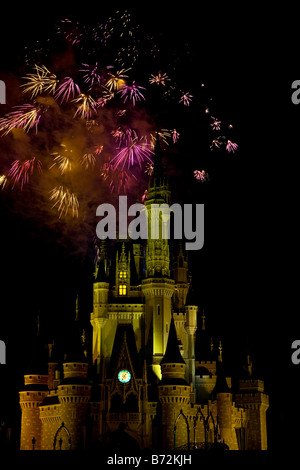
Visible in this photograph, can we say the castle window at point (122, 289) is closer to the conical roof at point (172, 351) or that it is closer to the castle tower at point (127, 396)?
the castle tower at point (127, 396)

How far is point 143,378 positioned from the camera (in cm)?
9256

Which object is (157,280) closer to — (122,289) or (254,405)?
(122,289)

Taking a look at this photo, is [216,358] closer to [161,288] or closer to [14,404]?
[161,288]

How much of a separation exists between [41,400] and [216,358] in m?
20.5

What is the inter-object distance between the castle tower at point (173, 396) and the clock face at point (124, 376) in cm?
341

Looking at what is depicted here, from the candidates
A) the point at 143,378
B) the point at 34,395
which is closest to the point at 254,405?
the point at 143,378

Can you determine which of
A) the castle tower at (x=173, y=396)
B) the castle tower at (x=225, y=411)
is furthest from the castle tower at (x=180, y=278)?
the castle tower at (x=173, y=396)

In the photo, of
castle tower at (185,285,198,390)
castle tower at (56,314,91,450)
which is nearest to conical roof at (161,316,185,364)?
castle tower at (185,285,198,390)

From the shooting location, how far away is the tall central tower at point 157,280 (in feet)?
319

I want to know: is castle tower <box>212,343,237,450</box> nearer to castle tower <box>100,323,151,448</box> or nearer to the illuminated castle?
the illuminated castle

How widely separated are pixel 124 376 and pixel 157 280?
1196 cm

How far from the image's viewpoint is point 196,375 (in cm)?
9862

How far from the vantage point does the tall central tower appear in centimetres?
9738

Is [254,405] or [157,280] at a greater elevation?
[157,280]
